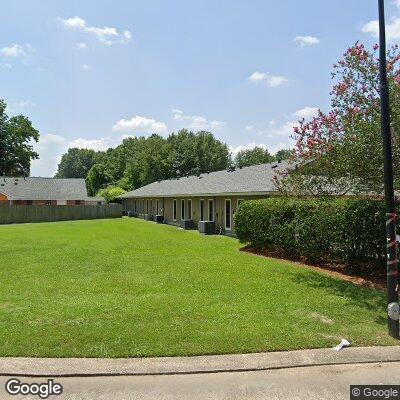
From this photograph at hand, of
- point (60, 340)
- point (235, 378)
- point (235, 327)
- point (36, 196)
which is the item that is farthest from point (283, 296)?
point (36, 196)

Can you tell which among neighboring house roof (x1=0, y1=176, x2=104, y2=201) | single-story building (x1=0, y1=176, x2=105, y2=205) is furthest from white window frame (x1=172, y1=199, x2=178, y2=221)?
neighboring house roof (x1=0, y1=176, x2=104, y2=201)

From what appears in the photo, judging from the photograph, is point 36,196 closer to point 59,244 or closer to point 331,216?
point 59,244

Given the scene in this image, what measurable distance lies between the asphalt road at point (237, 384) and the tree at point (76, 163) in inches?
4373

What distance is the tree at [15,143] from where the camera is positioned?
75.7 feet

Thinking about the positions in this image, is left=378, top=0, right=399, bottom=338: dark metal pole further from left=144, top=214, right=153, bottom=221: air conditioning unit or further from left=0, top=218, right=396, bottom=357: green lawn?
left=144, top=214, right=153, bottom=221: air conditioning unit

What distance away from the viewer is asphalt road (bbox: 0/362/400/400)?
4121mm

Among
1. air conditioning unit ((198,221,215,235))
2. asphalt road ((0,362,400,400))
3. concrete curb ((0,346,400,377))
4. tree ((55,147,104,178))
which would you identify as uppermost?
tree ((55,147,104,178))

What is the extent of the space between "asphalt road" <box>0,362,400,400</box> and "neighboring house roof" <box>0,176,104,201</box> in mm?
50528

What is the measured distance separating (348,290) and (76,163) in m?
117

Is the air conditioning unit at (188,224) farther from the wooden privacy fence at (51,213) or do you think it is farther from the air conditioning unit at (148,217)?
the wooden privacy fence at (51,213)

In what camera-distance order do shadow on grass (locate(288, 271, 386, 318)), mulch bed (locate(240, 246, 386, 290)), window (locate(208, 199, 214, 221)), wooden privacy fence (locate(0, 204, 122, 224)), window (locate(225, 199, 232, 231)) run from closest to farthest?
shadow on grass (locate(288, 271, 386, 318)), mulch bed (locate(240, 246, 386, 290)), window (locate(225, 199, 232, 231)), window (locate(208, 199, 214, 221)), wooden privacy fence (locate(0, 204, 122, 224))

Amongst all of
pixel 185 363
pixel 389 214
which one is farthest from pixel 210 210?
pixel 185 363

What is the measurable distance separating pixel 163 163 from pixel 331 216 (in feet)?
165

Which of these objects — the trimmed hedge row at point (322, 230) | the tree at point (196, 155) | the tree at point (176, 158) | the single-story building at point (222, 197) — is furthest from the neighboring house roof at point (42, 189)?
the trimmed hedge row at point (322, 230)
